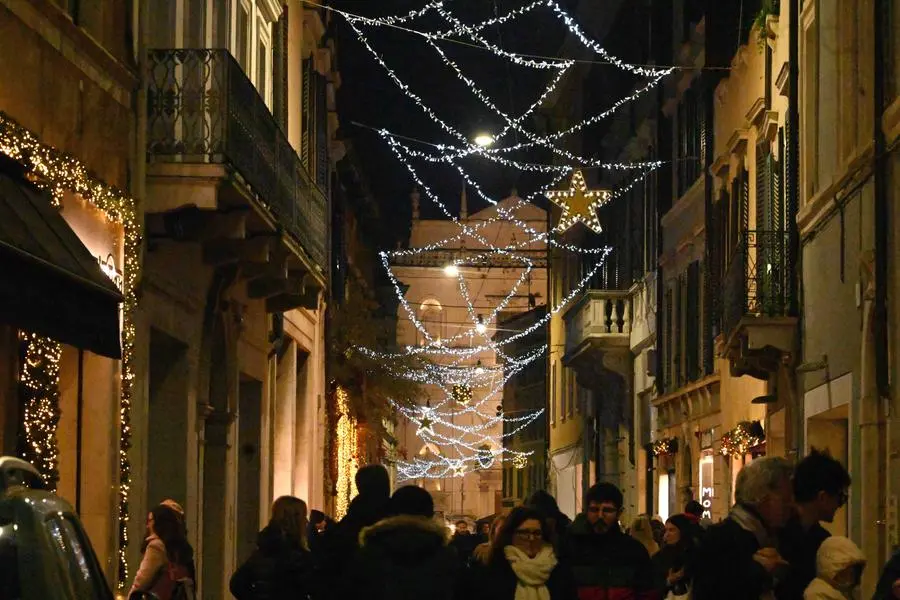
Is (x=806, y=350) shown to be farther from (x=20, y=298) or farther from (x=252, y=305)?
(x=20, y=298)

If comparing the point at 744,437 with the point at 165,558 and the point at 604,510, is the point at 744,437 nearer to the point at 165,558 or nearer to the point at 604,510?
the point at 165,558

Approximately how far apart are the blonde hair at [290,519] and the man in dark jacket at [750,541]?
14.7ft

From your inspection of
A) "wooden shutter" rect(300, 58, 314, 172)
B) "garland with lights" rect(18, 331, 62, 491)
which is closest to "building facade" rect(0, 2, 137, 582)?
"garland with lights" rect(18, 331, 62, 491)

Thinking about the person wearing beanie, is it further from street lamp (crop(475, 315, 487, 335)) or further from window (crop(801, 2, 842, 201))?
street lamp (crop(475, 315, 487, 335))

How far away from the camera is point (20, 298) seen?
11.9m

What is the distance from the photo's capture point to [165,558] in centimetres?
1330

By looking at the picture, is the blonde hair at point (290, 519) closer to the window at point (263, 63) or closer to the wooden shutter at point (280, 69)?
the window at point (263, 63)

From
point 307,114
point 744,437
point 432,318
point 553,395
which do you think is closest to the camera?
point 744,437

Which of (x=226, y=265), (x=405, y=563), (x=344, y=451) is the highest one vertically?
(x=226, y=265)

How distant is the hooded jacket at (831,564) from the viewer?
8750mm

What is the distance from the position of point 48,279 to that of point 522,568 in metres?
4.05

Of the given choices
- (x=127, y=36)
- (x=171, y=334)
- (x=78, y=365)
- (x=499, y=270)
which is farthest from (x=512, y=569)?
(x=499, y=270)

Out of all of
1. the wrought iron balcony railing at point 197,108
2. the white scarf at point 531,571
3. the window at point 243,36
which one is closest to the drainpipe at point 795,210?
the window at point 243,36

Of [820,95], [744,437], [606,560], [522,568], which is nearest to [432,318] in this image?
[744,437]
